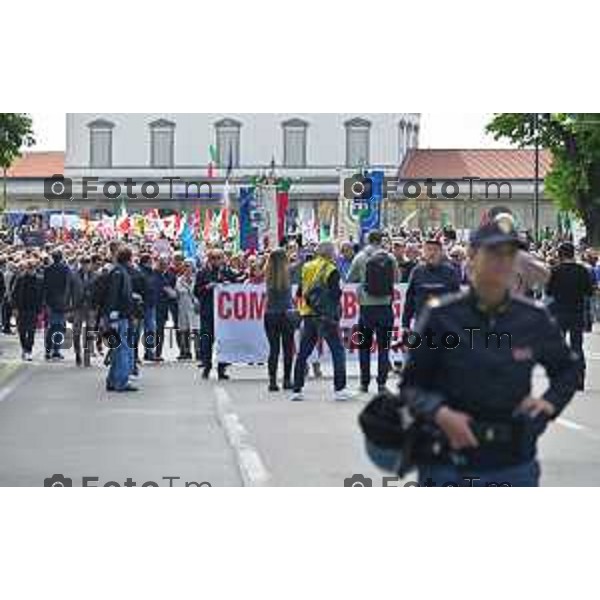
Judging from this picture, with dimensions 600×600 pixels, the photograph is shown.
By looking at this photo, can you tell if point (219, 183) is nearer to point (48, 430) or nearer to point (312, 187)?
point (312, 187)

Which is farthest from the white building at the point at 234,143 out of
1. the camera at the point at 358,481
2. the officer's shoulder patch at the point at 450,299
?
the officer's shoulder patch at the point at 450,299

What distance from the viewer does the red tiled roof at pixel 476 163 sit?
Result: 9.12 meters

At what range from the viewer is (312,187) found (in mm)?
9672

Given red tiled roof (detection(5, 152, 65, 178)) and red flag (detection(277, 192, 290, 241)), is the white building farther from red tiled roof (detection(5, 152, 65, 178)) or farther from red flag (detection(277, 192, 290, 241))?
red flag (detection(277, 192, 290, 241))

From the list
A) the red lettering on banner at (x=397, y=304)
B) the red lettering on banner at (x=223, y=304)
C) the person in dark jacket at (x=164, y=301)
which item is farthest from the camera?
the red lettering on banner at (x=223, y=304)

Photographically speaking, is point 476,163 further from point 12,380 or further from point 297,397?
point 12,380

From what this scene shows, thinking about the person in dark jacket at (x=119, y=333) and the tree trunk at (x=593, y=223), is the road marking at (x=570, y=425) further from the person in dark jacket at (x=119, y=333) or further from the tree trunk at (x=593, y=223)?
the person in dark jacket at (x=119, y=333)

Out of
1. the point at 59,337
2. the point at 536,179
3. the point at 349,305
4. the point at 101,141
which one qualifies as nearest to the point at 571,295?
the point at 536,179

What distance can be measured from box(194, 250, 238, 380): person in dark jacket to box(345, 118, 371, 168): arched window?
146 cm

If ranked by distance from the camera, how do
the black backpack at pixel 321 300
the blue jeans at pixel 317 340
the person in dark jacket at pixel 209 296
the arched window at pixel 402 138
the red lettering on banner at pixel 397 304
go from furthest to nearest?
the person in dark jacket at pixel 209 296 < the black backpack at pixel 321 300 < the blue jeans at pixel 317 340 < the arched window at pixel 402 138 < the red lettering on banner at pixel 397 304

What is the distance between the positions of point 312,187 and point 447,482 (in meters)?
2.47

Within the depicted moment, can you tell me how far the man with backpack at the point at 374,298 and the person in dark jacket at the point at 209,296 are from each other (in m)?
1.11
